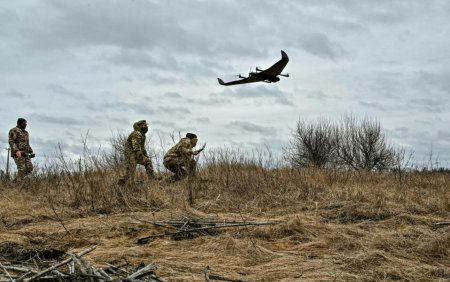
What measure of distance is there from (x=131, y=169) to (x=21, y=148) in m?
3.51

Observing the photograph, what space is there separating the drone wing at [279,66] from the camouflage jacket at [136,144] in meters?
2.91

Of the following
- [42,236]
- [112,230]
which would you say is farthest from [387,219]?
[42,236]

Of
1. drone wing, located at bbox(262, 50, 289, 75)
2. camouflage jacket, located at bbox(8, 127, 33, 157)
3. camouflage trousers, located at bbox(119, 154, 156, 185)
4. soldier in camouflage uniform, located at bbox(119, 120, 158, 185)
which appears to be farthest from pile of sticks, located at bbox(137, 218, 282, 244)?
camouflage jacket, located at bbox(8, 127, 33, 157)

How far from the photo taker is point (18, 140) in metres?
11.4

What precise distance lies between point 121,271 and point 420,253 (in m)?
3.40

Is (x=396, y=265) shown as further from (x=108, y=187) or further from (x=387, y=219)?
(x=108, y=187)

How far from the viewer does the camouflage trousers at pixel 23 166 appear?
11.3 meters

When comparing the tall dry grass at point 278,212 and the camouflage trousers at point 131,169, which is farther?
the camouflage trousers at point 131,169

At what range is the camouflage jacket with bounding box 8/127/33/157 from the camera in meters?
11.3

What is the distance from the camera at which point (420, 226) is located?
6461 millimetres

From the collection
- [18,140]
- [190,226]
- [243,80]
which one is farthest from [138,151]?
[190,226]

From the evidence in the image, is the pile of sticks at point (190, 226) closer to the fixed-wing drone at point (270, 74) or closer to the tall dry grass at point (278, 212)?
the tall dry grass at point (278, 212)

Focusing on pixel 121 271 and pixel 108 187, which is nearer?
pixel 121 271

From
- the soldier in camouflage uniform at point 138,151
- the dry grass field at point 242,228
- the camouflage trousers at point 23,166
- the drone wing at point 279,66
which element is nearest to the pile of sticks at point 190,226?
the dry grass field at point 242,228
